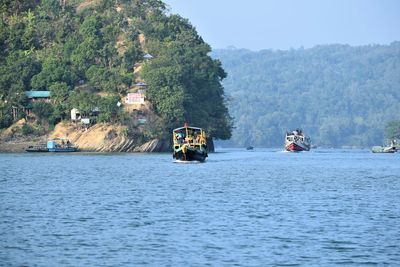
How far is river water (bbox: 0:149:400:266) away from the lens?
46844 mm

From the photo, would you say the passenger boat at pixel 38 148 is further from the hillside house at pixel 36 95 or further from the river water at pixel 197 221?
the river water at pixel 197 221

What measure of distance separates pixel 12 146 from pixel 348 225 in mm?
130392

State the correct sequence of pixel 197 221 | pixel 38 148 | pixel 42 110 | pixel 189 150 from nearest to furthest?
pixel 197 221 < pixel 189 150 < pixel 38 148 < pixel 42 110

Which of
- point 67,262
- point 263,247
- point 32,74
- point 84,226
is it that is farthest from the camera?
point 32,74

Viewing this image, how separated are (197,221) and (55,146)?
121222 mm

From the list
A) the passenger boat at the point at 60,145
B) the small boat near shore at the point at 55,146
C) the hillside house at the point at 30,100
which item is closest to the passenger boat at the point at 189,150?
the passenger boat at the point at 60,145

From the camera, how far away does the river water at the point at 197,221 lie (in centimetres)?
4684

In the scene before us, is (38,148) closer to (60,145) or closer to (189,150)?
(60,145)

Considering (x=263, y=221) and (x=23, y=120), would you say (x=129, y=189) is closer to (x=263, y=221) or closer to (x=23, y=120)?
(x=263, y=221)

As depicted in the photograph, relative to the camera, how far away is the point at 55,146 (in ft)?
584

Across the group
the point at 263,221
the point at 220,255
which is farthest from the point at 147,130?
the point at 220,255

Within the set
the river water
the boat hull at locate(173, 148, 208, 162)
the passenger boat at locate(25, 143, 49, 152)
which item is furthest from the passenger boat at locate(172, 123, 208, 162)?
the passenger boat at locate(25, 143, 49, 152)

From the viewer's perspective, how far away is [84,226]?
5666 cm

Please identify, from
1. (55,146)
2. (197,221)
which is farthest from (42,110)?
(197,221)
